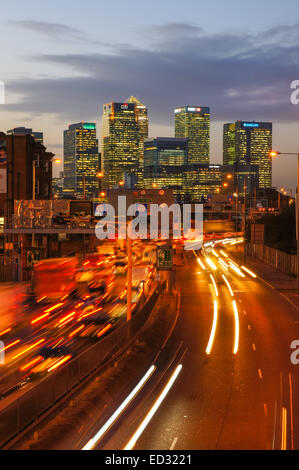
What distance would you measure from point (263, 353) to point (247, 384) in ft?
17.3

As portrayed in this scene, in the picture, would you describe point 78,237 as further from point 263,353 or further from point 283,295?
point 263,353

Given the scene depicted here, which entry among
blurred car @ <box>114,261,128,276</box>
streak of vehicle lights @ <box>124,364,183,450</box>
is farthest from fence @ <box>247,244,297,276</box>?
streak of vehicle lights @ <box>124,364,183,450</box>

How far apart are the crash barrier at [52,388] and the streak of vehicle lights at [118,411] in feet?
5.87

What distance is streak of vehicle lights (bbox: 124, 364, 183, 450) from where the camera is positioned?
51.4 feet

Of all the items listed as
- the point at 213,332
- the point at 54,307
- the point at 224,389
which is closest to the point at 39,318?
the point at 54,307

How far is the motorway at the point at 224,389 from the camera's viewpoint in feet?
53.2

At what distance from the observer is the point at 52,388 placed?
1792cm

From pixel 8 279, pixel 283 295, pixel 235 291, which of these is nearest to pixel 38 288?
pixel 8 279

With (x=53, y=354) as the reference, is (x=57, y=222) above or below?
above

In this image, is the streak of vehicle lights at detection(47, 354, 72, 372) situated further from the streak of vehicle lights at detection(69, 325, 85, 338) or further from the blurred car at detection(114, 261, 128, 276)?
the blurred car at detection(114, 261, 128, 276)

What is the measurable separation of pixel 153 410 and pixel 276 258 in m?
55.8

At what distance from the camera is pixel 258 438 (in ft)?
53.4

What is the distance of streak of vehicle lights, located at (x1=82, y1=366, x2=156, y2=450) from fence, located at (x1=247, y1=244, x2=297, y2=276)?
4200 centimetres

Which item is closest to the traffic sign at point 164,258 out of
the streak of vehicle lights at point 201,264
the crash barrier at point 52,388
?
the crash barrier at point 52,388
